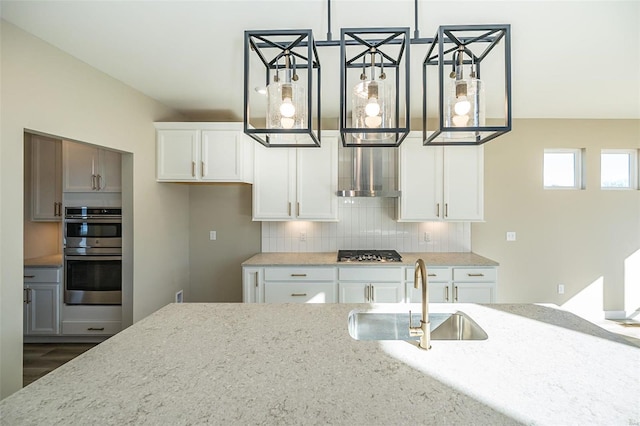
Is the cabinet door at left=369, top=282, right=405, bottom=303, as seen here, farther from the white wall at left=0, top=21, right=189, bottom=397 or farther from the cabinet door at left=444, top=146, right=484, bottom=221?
the white wall at left=0, top=21, right=189, bottom=397

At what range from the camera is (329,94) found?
3.04 meters

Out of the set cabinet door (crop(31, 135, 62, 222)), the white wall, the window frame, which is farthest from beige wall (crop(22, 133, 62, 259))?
the window frame

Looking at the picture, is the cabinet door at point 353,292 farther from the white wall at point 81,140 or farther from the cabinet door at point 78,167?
the cabinet door at point 78,167

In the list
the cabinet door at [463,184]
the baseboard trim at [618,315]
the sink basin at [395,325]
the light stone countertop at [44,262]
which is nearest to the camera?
the sink basin at [395,325]

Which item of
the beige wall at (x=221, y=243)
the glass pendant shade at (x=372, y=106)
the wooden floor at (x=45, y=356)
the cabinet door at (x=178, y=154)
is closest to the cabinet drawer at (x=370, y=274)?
the beige wall at (x=221, y=243)

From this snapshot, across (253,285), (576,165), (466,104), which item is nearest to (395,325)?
(466,104)

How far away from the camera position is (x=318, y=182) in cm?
348

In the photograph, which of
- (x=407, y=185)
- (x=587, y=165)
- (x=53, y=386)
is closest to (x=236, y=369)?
(x=53, y=386)

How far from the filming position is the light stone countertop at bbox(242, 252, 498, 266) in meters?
3.17

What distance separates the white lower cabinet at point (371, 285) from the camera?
10.4 feet

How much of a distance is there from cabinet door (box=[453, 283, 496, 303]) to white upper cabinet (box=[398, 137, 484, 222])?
2.41 feet

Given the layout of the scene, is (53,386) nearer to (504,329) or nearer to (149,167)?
(504,329)

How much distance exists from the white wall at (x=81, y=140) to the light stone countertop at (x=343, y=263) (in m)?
1.01

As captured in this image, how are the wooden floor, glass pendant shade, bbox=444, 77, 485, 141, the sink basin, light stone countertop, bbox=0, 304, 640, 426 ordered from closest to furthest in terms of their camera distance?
light stone countertop, bbox=0, 304, 640, 426
glass pendant shade, bbox=444, 77, 485, 141
the sink basin
the wooden floor
